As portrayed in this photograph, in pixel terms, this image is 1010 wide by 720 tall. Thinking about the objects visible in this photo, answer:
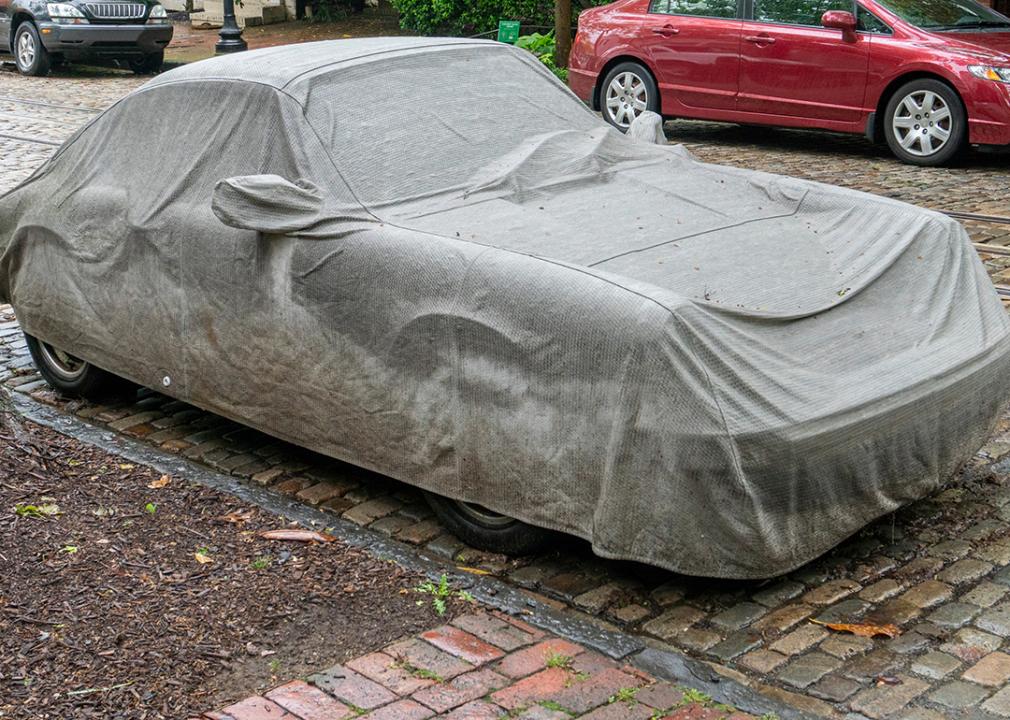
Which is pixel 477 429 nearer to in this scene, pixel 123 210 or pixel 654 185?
pixel 654 185

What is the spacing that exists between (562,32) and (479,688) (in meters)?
14.1

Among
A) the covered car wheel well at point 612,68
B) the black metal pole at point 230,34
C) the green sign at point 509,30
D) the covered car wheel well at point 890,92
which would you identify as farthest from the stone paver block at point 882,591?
the black metal pole at point 230,34

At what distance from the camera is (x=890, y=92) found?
40.3 feet

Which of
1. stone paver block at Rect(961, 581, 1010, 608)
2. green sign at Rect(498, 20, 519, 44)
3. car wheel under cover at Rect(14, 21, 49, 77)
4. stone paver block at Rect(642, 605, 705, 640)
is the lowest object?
stone paver block at Rect(642, 605, 705, 640)

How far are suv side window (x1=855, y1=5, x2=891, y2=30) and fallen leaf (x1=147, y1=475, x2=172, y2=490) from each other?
8699 millimetres

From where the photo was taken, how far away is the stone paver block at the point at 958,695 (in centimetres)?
391

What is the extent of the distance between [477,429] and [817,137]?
10.2 m

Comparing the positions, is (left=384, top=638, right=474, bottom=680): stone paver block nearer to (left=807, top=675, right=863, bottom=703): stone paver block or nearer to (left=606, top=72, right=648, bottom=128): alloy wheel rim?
(left=807, top=675, right=863, bottom=703): stone paver block

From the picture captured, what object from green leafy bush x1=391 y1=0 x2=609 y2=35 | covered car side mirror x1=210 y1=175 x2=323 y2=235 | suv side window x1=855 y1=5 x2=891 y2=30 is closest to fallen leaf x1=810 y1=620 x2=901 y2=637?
covered car side mirror x1=210 y1=175 x2=323 y2=235

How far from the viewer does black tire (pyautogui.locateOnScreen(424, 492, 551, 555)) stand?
477 cm

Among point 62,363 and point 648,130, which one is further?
point 62,363

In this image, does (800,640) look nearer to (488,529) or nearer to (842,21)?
(488,529)

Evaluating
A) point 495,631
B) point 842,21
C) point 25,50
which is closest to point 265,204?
point 495,631

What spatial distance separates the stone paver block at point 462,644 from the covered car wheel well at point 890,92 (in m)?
8.96
